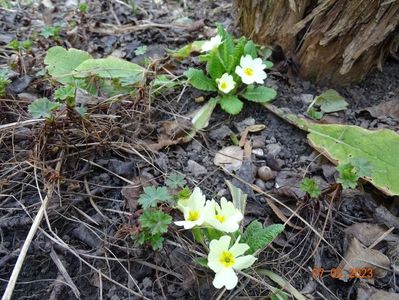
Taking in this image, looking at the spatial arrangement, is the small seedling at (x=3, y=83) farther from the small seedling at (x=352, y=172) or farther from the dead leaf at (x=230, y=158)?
the small seedling at (x=352, y=172)

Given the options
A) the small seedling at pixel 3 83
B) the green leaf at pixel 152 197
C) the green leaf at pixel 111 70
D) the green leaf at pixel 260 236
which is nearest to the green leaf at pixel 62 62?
the green leaf at pixel 111 70

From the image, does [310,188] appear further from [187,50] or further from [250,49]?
[187,50]

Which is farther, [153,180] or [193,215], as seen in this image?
[153,180]

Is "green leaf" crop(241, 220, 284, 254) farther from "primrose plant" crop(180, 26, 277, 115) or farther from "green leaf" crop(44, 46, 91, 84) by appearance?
"green leaf" crop(44, 46, 91, 84)

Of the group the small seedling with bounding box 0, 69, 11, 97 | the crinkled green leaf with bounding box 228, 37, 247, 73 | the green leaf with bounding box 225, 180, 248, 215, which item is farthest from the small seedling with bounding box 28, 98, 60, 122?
the crinkled green leaf with bounding box 228, 37, 247, 73

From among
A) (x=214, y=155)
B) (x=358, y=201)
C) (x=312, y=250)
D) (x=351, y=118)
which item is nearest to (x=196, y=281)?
(x=312, y=250)

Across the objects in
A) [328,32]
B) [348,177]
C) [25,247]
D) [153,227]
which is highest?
[328,32]

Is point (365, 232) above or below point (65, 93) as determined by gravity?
below

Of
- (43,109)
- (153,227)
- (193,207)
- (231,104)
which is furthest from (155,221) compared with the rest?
(231,104)
